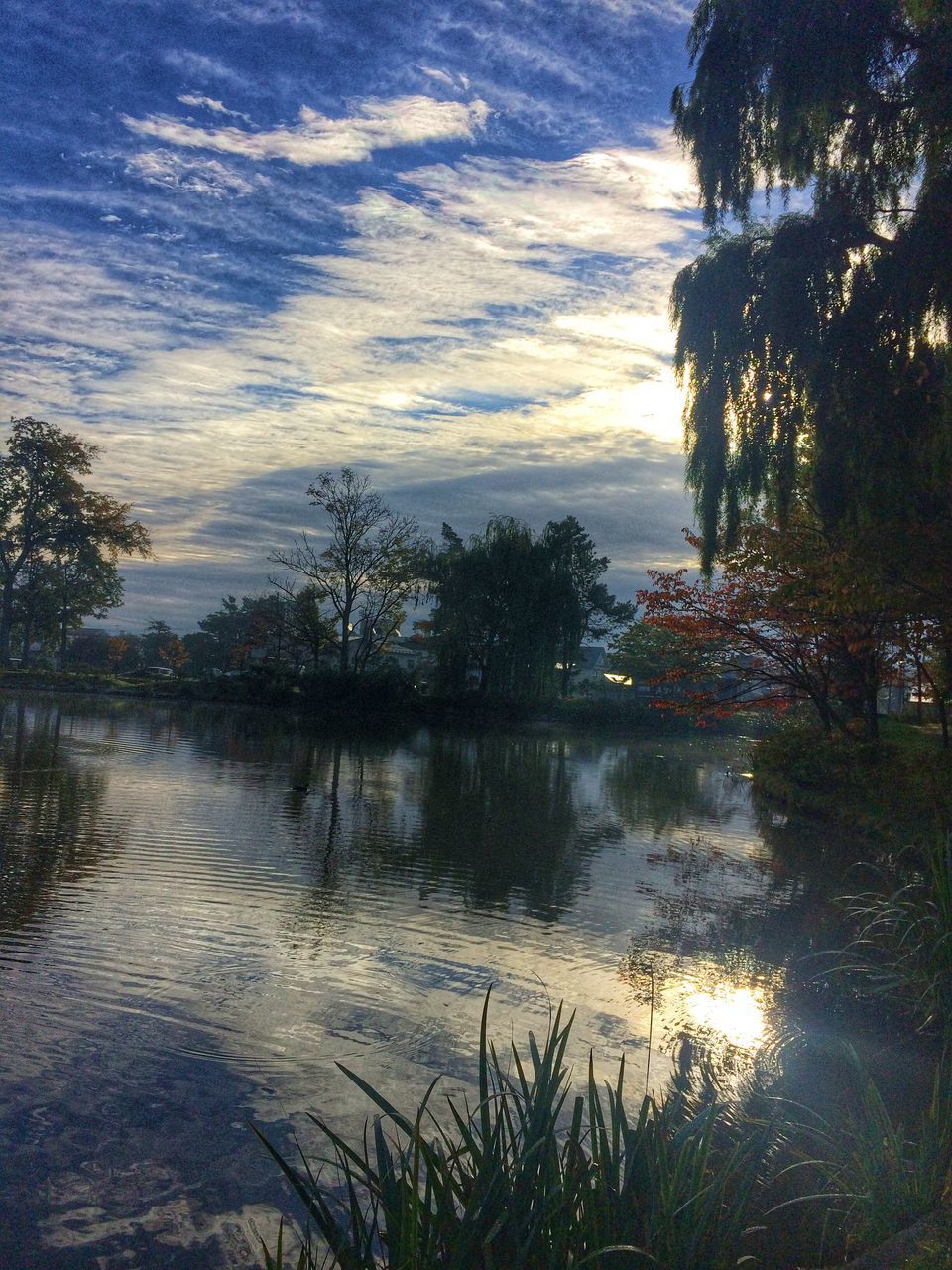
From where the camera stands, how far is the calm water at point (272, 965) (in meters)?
3.82

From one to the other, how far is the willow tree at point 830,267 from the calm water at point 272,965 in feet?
13.9

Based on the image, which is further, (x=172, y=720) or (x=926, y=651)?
(x=172, y=720)

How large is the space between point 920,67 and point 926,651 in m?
7.80

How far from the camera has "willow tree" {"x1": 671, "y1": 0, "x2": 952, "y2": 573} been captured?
29.1 ft

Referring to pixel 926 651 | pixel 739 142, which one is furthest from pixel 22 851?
pixel 926 651

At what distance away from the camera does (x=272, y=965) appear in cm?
633

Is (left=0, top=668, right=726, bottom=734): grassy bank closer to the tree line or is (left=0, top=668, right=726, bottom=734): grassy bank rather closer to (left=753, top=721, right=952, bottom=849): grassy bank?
the tree line

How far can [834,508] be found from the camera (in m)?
9.84

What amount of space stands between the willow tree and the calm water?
4.24m

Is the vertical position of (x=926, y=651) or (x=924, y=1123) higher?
(x=926, y=651)

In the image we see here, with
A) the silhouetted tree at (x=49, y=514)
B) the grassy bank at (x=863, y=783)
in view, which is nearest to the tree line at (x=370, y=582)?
the silhouetted tree at (x=49, y=514)

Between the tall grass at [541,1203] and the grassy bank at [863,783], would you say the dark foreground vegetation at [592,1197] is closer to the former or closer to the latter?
the tall grass at [541,1203]

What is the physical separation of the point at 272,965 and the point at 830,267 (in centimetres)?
808

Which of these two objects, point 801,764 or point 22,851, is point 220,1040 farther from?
point 801,764
